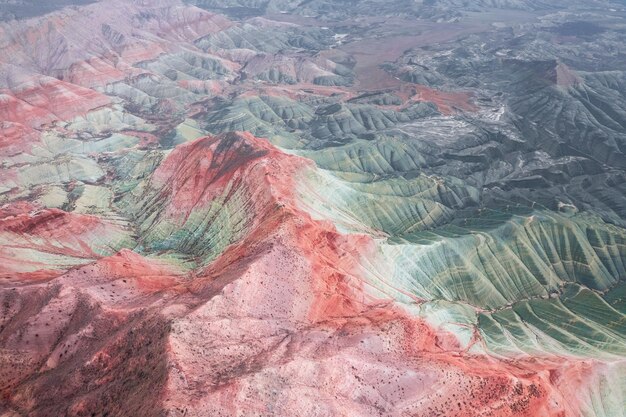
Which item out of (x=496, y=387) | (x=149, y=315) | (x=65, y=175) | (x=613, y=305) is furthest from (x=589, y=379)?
(x=65, y=175)

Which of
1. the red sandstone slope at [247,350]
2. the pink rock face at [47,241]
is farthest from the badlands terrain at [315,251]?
the pink rock face at [47,241]

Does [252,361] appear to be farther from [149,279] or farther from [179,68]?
[179,68]

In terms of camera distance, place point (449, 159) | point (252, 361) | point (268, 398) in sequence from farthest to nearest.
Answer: point (449, 159) < point (252, 361) < point (268, 398)

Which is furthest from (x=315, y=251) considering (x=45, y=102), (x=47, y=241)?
(x=45, y=102)

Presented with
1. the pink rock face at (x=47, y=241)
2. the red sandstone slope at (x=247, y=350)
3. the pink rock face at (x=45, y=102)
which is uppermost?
the red sandstone slope at (x=247, y=350)

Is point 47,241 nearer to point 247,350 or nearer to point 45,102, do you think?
point 247,350

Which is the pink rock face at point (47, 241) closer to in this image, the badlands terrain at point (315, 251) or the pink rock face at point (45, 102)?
the badlands terrain at point (315, 251)

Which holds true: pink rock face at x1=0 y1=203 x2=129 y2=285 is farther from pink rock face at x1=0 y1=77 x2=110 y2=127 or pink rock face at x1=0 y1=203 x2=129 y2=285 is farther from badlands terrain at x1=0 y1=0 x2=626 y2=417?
pink rock face at x1=0 y1=77 x2=110 y2=127
